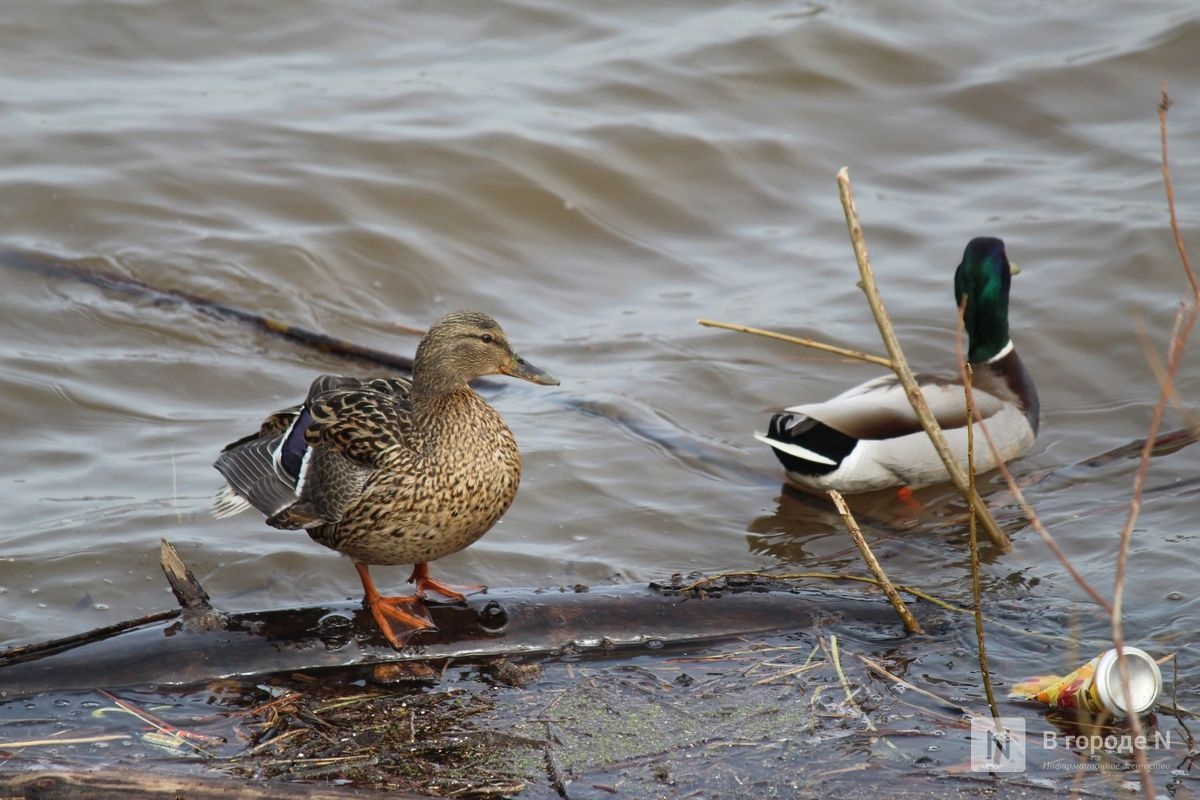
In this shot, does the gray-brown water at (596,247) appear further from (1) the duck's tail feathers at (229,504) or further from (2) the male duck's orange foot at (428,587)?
(2) the male duck's orange foot at (428,587)

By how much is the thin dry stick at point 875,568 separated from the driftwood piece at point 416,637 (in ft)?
0.32

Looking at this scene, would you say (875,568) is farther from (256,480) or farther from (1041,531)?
(256,480)

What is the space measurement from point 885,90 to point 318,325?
5337 mm

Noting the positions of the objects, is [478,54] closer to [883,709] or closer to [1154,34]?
[1154,34]

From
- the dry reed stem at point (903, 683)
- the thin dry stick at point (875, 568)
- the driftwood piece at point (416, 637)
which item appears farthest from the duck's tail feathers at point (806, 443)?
→ the dry reed stem at point (903, 683)

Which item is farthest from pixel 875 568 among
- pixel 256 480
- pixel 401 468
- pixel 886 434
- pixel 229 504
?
pixel 886 434

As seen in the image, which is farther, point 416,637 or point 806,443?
point 806,443

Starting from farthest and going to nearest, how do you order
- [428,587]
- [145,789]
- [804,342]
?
[428,587], [804,342], [145,789]

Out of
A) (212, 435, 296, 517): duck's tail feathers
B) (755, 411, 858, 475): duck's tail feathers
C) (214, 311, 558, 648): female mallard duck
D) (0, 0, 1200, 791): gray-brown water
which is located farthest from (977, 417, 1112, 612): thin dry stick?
(755, 411, 858, 475): duck's tail feathers

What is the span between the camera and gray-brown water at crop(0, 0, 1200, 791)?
539 cm

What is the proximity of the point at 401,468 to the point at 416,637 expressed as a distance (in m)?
0.53

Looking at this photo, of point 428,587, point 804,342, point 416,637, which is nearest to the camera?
point 804,342

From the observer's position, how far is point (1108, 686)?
3496mm

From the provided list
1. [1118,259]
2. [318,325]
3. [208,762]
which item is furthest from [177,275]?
[1118,259]
